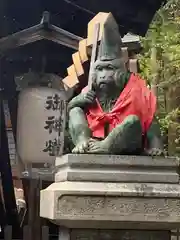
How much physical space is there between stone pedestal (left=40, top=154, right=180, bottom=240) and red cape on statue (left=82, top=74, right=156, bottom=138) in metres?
0.35

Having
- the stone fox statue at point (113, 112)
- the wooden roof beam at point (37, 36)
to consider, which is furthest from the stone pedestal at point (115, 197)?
the wooden roof beam at point (37, 36)

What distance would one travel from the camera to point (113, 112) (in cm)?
397

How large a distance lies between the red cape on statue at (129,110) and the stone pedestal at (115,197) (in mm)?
349

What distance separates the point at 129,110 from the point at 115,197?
718mm

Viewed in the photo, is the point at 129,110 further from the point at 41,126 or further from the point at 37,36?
the point at 37,36

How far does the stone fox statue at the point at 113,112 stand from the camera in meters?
3.77

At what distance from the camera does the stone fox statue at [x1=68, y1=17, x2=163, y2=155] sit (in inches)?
149

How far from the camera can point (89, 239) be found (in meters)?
3.69


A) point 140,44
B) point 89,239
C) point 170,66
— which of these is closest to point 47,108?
point 140,44

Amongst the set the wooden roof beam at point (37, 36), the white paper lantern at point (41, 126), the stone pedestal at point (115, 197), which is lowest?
the stone pedestal at point (115, 197)

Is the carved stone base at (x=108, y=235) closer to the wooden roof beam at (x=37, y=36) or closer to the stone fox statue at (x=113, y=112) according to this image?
the stone fox statue at (x=113, y=112)

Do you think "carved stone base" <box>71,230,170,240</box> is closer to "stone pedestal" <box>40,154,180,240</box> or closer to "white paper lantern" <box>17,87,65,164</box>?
"stone pedestal" <box>40,154,180,240</box>

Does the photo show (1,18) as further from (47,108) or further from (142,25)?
(142,25)

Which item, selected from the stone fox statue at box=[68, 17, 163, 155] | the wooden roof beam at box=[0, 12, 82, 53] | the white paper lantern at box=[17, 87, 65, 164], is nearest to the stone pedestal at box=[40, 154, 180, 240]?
the stone fox statue at box=[68, 17, 163, 155]
